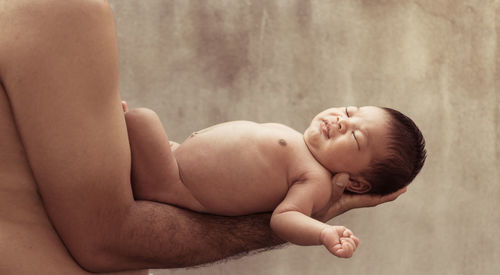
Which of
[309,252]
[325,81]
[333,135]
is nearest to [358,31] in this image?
[325,81]

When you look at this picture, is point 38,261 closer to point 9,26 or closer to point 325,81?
point 9,26

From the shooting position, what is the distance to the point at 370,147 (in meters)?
1.58

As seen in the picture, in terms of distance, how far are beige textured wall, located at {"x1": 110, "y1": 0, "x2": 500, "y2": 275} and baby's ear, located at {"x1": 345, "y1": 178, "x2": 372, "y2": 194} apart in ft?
6.05

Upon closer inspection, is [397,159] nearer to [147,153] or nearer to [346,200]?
[346,200]

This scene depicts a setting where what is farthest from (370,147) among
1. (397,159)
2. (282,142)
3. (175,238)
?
(175,238)

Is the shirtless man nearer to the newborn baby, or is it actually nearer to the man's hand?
the newborn baby

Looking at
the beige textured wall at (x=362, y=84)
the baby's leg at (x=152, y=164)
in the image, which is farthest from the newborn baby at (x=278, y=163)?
the beige textured wall at (x=362, y=84)

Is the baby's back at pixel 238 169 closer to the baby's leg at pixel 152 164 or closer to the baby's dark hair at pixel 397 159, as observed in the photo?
the baby's leg at pixel 152 164

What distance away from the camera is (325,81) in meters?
3.55

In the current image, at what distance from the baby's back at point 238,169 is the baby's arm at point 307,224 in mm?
63

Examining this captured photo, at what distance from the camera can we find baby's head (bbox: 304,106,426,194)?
1.57 m

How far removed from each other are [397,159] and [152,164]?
66 cm

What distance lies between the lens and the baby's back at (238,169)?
1.49m

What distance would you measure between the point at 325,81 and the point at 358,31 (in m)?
0.39
